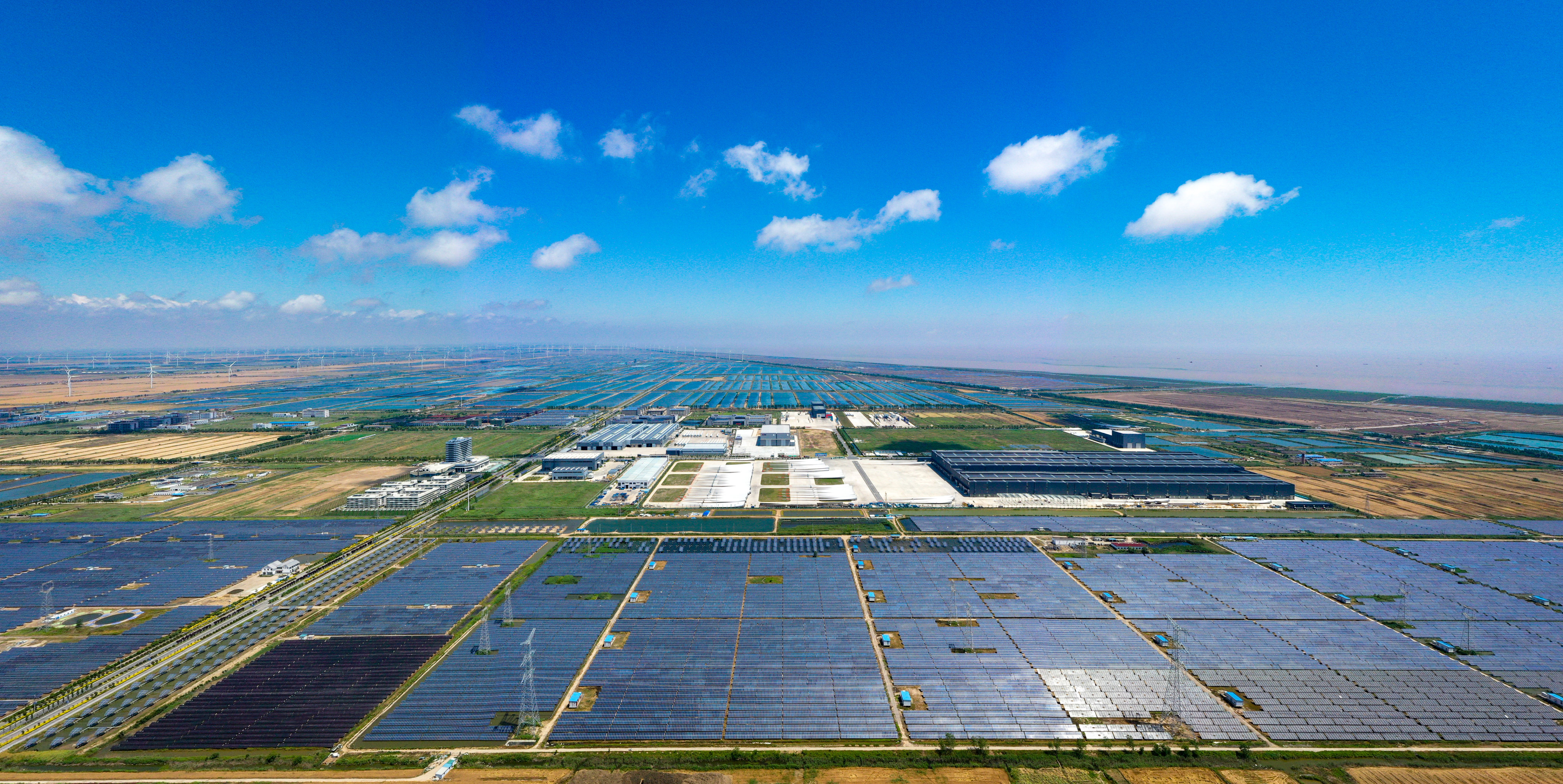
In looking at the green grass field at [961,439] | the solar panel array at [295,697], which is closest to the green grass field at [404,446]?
the solar panel array at [295,697]

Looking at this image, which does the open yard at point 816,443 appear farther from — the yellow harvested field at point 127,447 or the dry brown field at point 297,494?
the yellow harvested field at point 127,447

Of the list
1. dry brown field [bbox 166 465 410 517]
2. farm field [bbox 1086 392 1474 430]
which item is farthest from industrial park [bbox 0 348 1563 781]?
farm field [bbox 1086 392 1474 430]

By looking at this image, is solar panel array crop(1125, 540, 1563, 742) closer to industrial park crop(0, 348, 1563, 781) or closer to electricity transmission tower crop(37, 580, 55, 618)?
industrial park crop(0, 348, 1563, 781)

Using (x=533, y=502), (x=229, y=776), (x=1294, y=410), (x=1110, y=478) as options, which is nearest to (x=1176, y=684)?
(x=1110, y=478)

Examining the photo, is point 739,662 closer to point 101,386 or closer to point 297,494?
point 297,494

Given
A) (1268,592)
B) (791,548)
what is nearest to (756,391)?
(791,548)

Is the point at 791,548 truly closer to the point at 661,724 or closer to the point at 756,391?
the point at 661,724
